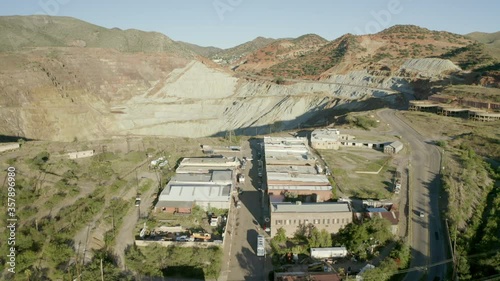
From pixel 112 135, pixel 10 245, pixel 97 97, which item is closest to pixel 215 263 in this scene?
pixel 10 245

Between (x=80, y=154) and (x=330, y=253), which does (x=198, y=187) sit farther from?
(x=80, y=154)

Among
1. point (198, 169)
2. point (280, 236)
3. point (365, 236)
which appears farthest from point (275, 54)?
point (365, 236)

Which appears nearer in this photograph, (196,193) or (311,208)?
(311,208)

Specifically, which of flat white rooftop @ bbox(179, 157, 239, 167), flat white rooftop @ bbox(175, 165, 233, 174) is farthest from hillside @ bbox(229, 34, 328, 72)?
flat white rooftop @ bbox(175, 165, 233, 174)

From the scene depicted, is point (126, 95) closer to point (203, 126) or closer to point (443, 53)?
point (203, 126)

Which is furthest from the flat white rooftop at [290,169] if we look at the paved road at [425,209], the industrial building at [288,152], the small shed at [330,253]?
the small shed at [330,253]

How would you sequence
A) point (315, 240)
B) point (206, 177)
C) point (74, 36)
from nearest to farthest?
point (315, 240) < point (206, 177) < point (74, 36)
